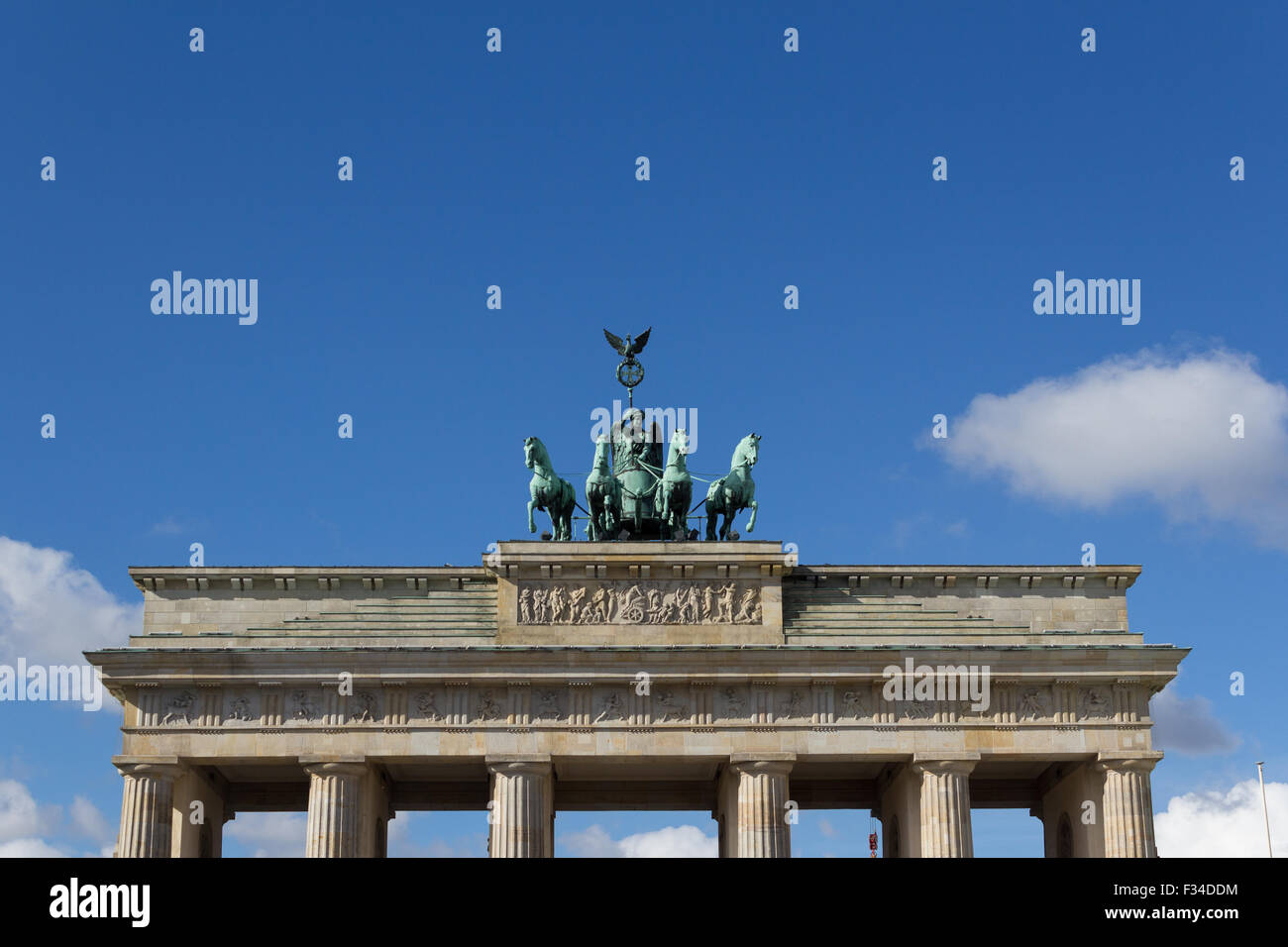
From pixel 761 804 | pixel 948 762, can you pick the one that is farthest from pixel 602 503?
pixel 948 762

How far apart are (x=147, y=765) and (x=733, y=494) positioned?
734 inches

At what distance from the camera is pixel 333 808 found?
49.6 meters

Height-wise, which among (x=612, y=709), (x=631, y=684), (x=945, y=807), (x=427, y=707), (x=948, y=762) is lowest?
(x=945, y=807)

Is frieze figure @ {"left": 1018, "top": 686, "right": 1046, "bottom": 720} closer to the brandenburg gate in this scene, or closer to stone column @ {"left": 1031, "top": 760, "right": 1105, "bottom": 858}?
the brandenburg gate

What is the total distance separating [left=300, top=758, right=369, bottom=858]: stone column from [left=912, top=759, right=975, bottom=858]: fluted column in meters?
15.8

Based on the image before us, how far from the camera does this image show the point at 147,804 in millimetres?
49562

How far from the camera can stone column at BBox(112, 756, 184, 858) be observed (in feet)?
161

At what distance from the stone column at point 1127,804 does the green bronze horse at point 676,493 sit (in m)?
14.1

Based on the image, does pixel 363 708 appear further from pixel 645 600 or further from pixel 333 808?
pixel 645 600


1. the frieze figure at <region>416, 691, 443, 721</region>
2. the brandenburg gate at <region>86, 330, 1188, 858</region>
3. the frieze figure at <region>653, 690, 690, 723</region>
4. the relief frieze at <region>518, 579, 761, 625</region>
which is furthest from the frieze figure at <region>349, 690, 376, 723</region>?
the frieze figure at <region>653, 690, 690, 723</region>

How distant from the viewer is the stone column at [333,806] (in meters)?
49.5
